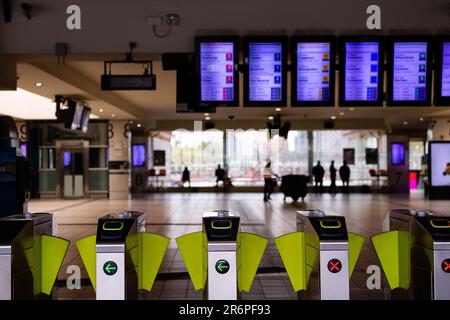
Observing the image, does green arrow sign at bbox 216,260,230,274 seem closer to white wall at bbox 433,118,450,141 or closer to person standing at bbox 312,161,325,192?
white wall at bbox 433,118,450,141

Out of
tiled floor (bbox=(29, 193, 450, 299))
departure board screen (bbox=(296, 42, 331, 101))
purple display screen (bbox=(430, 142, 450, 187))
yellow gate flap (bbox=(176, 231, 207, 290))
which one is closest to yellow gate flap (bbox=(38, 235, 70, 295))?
tiled floor (bbox=(29, 193, 450, 299))

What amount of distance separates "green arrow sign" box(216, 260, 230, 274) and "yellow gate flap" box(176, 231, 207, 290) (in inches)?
19.9

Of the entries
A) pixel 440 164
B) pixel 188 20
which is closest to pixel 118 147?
pixel 440 164

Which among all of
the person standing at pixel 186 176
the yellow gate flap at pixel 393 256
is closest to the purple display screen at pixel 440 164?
the person standing at pixel 186 176

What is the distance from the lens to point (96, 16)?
5.57m

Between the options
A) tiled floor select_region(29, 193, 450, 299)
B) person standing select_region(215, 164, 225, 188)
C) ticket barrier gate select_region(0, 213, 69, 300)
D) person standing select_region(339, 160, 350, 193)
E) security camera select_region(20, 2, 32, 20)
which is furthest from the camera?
person standing select_region(215, 164, 225, 188)

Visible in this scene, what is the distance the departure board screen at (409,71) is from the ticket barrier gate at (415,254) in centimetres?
153

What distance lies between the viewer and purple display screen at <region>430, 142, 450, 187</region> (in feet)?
52.7

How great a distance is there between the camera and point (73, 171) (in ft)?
60.4

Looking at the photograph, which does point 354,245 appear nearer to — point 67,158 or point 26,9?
point 26,9

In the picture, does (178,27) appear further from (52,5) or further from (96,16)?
(52,5)

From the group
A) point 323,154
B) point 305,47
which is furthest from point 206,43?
point 323,154

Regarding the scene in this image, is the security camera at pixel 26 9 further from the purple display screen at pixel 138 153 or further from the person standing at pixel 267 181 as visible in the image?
the purple display screen at pixel 138 153

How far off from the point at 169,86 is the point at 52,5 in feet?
22.8
